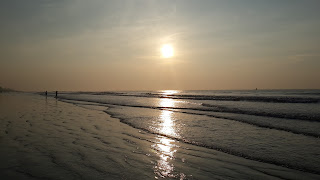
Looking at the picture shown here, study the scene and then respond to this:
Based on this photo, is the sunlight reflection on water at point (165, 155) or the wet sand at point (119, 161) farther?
the sunlight reflection on water at point (165, 155)

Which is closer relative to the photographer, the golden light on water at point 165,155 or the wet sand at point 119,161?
the wet sand at point 119,161

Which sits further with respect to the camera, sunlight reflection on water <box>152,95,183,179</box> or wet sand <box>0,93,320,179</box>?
sunlight reflection on water <box>152,95,183,179</box>

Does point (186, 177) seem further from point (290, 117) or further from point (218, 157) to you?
point (290, 117)

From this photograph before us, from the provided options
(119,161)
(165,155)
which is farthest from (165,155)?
(119,161)

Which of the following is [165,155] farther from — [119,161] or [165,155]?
[119,161]

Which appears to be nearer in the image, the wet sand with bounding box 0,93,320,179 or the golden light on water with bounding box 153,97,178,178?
the wet sand with bounding box 0,93,320,179

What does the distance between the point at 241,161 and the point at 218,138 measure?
119 inches

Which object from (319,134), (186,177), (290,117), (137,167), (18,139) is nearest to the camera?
(186,177)

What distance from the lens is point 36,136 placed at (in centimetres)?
855

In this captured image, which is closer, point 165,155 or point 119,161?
point 119,161

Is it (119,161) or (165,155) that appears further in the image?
(165,155)

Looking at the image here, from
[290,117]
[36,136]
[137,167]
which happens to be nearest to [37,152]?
[36,136]

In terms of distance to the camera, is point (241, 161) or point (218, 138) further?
point (218, 138)

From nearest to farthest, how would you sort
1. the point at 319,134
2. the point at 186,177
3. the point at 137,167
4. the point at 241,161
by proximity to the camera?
the point at 186,177, the point at 137,167, the point at 241,161, the point at 319,134
